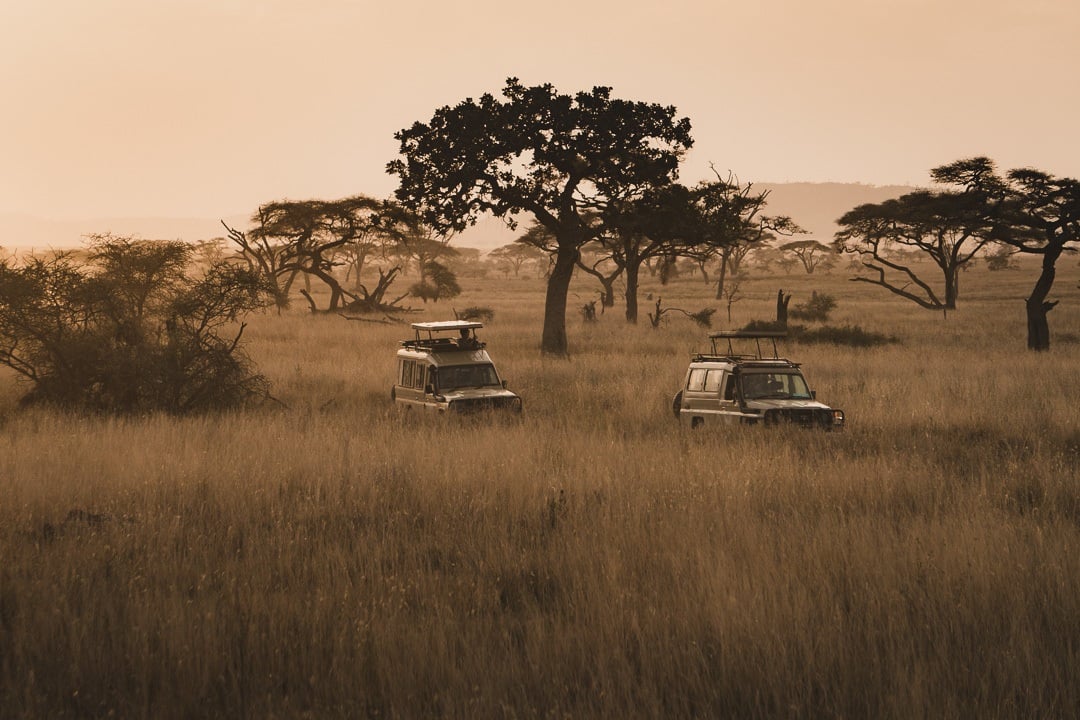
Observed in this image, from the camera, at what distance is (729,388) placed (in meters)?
13.6

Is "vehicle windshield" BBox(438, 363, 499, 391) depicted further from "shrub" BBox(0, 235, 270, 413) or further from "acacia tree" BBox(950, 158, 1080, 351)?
"acacia tree" BBox(950, 158, 1080, 351)

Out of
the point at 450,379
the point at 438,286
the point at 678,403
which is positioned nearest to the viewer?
the point at 678,403

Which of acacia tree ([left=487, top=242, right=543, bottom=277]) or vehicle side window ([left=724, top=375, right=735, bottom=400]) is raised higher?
acacia tree ([left=487, top=242, right=543, bottom=277])

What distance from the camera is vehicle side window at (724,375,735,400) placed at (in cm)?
1353

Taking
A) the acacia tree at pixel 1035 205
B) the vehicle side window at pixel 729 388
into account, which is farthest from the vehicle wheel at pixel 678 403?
the acacia tree at pixel 1035 205

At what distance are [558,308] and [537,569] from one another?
21.3 meters

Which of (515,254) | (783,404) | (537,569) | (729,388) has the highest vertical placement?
(515,254)

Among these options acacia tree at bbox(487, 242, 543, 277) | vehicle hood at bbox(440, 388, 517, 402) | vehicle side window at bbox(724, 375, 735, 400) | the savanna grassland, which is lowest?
the savanna grassland

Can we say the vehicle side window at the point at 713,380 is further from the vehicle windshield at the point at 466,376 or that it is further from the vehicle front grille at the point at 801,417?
the vehicle windshield at the point at 466,376

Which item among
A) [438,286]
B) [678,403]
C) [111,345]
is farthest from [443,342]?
[438,286]

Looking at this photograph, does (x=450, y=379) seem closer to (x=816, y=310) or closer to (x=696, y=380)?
(x=696, y=380)

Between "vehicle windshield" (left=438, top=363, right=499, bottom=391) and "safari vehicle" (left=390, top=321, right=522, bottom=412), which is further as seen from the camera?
"vehicle windshield" (left=438, top=363, right=499, bottom=391)

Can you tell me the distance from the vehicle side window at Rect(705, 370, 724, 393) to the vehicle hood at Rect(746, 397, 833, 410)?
603 mm

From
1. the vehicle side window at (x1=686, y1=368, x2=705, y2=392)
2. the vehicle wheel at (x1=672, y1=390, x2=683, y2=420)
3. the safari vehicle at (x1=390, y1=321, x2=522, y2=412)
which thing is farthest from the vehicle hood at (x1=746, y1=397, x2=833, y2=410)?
the safari vehicle at (x1=390, y1=321, x2=522, y2=412)
